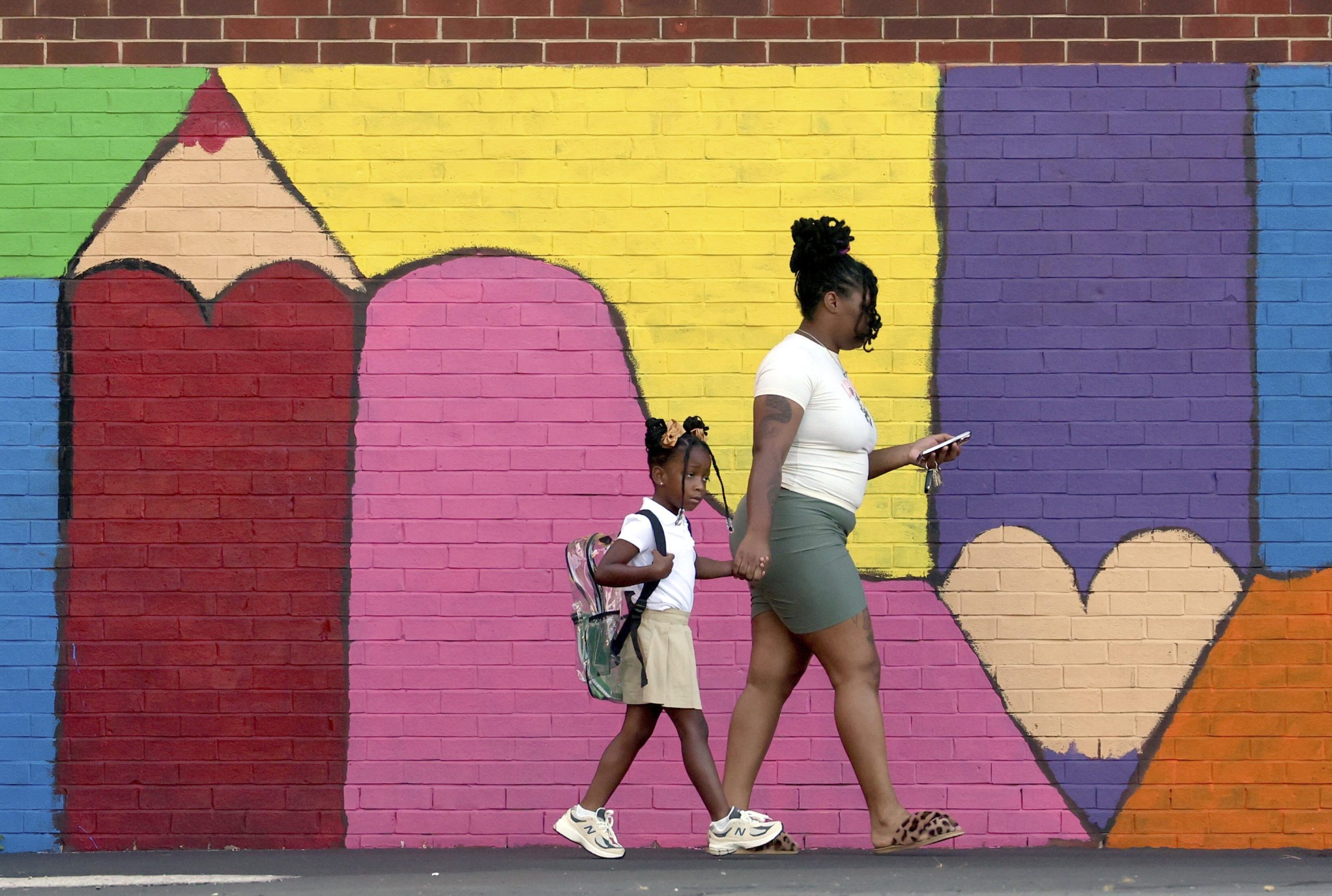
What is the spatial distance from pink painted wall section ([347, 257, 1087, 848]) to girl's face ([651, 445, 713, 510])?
91 centimetres

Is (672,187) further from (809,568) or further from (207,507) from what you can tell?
(207,507)

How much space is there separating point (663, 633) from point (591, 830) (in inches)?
27.4

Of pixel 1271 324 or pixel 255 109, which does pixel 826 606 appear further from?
pixel 255 109

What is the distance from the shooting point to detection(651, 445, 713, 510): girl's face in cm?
500

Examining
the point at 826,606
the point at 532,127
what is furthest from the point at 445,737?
the point at 532,127

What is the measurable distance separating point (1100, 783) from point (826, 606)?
6.06 ft

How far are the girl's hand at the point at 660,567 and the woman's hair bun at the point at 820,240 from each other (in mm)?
1003

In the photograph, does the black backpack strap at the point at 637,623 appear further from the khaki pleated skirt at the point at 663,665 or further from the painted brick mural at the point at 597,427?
the painted brick mural at the point at 597,427

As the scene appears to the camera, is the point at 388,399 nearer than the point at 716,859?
No

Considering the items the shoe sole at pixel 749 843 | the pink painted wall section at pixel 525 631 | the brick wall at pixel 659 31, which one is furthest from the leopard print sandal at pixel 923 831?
the brick wall at pixel 659 31

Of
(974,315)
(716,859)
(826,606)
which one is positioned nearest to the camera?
(826,606)

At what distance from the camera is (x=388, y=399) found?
5984 millimetres

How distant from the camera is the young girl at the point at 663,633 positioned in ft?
16.1

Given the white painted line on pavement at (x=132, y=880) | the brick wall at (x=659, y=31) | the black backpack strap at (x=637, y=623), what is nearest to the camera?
the black backpack strap at (x=637, y=623)
